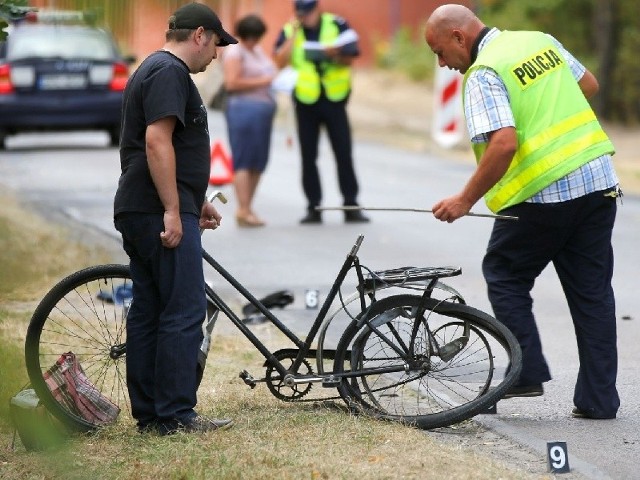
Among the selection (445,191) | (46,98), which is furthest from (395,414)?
(445,191)

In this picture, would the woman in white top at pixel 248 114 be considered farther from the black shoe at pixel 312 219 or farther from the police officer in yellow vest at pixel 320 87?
the black shoe at pixel 312 219

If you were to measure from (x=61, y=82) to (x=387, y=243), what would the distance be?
9.35 m

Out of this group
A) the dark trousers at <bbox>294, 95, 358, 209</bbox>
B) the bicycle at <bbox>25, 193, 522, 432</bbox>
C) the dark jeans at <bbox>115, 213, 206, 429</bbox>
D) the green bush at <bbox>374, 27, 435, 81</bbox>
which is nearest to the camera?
the dark jeans at <bbox>115, 213, 206, 429</bbox>

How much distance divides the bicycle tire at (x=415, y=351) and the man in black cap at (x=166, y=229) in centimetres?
62

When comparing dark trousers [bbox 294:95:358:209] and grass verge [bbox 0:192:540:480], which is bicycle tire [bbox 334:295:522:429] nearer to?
grass verge [bbox 0:192:540:480]

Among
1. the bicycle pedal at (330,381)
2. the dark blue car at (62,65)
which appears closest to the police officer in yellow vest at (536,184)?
the bicycle pedal at (330,381)

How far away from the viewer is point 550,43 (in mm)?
5492

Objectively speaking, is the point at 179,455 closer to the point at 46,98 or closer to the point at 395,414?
the point at 395,414

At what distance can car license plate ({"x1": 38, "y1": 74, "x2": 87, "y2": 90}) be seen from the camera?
2260mm

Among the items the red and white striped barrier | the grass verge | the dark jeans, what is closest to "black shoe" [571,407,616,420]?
the grass verge

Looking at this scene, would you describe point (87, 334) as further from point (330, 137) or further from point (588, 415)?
point (330, 137)

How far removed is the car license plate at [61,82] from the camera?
2260 mm

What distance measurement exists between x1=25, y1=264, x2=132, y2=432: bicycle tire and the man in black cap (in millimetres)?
266

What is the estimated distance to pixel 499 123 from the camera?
521cm
